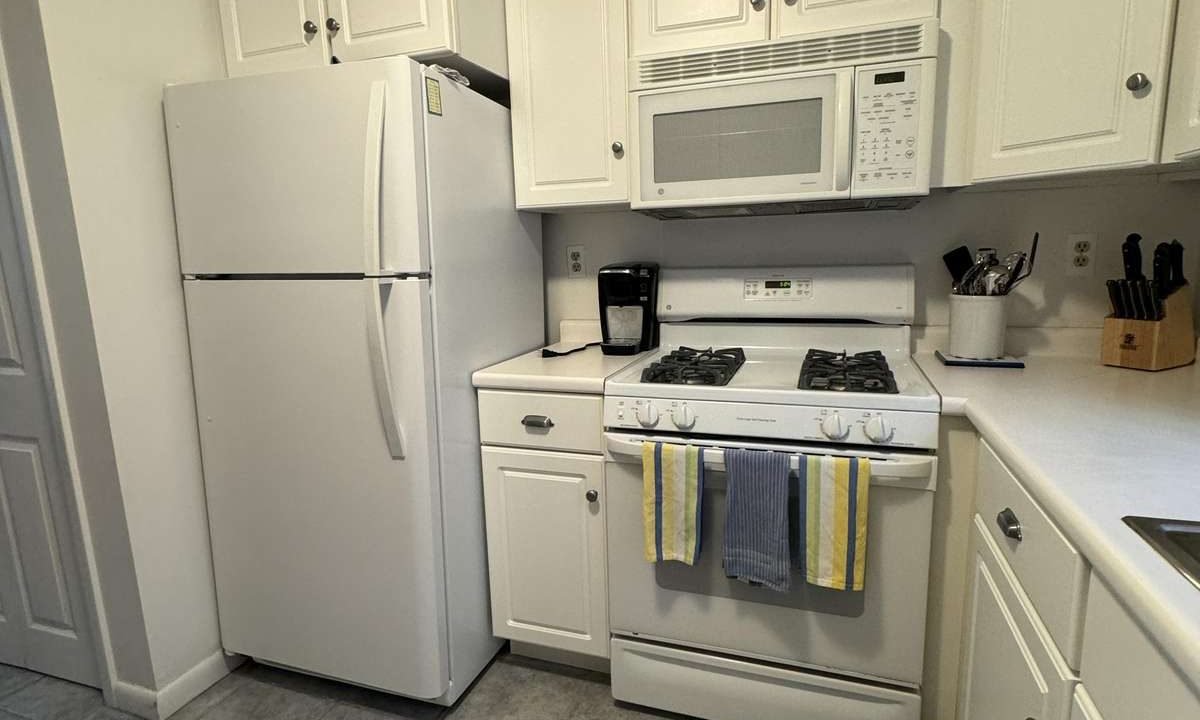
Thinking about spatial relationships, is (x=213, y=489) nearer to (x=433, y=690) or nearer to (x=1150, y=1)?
(x=433, y=690)

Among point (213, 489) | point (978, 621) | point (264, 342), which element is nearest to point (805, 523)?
point (978, 621)

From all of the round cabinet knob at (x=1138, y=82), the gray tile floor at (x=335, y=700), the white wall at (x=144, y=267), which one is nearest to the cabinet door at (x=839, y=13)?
the round cabinet knob at (x=1138, y=82)

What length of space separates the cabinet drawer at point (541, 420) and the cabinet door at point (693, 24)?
3.25 feet

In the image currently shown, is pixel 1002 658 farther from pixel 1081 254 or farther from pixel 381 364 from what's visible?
pixel 381 364

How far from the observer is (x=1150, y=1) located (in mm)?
1301

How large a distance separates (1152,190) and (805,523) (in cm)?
136

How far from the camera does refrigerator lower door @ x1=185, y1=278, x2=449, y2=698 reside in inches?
61.5

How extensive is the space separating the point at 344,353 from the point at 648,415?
777mm

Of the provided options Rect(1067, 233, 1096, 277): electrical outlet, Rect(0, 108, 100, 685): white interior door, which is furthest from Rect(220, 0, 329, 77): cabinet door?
A: Rect(1067, 233, 1096, 277): electrical outlet

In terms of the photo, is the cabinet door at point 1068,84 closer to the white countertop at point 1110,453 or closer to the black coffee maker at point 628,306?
the white countertop at point 1110,453

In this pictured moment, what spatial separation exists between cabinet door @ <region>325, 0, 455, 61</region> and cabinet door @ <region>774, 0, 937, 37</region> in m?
0.88

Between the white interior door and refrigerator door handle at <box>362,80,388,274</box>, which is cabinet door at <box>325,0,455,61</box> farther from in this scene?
the white interior door

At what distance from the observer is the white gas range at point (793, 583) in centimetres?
141

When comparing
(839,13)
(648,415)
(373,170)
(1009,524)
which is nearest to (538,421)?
(648,415)
